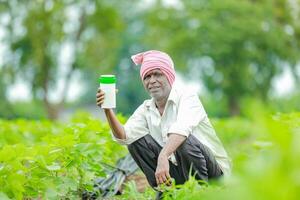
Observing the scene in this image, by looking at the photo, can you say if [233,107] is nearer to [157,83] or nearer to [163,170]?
[157,83]

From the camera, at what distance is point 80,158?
176 inches

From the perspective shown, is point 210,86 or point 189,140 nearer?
point 189,140

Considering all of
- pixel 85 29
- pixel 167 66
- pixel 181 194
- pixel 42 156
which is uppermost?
pixel 85 29

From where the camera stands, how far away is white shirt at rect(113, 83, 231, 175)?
175 inches

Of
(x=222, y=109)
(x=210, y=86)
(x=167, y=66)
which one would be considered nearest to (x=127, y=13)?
(x=222, y=109)

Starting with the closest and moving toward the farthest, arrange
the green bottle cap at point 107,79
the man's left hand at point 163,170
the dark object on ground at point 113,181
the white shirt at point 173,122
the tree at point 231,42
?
1. the man's left hand at point 163,170
2. the green bottle cap at point 107,79
3. the white shirt at point 173,122
4. the dark object on ground at point 113,181
5. the tree at point 231,42

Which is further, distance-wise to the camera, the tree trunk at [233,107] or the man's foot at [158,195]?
the tree trunk at [233,107]

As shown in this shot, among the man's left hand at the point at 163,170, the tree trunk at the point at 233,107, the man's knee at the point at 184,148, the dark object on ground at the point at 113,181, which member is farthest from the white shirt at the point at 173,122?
the tree trunk at the point at 233,107

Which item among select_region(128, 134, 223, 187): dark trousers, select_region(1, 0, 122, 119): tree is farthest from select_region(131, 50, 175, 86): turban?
select_region(1, 0, 122, 119): tree

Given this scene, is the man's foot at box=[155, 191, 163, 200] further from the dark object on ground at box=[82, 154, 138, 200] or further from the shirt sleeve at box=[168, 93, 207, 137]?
the dark object on ground at box=[82, 154, 138, 200]

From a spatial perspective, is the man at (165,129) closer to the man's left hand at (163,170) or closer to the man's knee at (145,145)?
the man's knee at (145,145)

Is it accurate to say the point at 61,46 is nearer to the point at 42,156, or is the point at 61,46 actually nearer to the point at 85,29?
the point at 85,29

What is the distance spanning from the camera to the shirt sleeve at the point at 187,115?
4203 millimetres

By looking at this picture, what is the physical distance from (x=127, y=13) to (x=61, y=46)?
86.4 feet
